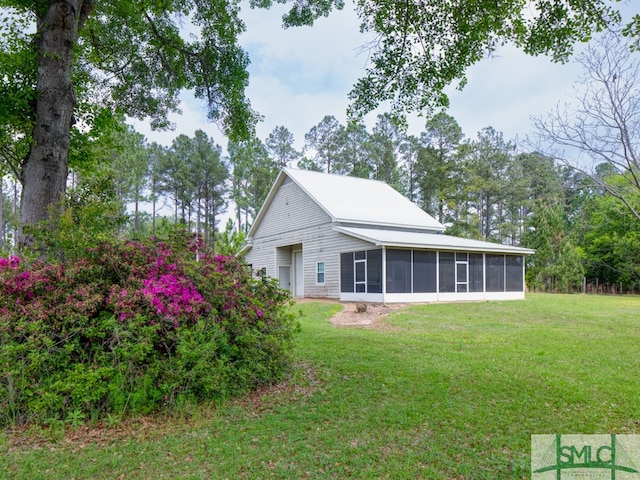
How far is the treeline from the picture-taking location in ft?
103

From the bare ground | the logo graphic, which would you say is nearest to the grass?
the logo graphic

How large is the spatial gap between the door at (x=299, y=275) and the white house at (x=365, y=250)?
5cm

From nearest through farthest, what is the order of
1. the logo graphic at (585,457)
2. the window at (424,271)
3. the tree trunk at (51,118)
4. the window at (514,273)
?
the logo graphic at (585,457)
the tree trunk at (51,118)
the window at (424,271)
the window at (514,273)

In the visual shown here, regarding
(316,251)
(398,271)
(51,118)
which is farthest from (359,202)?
(51,118)

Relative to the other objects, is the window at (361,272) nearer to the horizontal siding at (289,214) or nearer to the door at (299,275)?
the horizontal siding at (289,214)

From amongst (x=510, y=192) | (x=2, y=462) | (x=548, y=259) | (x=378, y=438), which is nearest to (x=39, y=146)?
(x=2, y=462)

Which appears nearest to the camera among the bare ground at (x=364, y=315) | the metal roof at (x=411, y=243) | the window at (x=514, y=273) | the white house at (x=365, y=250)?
the bare ground at (x=364, y=315)

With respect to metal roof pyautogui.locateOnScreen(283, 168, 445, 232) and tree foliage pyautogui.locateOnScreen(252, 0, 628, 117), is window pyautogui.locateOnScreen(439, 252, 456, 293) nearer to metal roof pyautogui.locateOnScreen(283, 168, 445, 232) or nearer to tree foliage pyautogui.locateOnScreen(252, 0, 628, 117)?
metal roof pyautogui.locateOnScreen(283, 168, 445, 232)

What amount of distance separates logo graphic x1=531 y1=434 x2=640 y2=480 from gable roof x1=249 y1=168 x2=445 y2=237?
47.1 ft

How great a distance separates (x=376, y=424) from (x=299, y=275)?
17.2 m

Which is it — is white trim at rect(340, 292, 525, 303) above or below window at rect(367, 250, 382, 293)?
below

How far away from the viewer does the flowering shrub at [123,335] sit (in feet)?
11.2

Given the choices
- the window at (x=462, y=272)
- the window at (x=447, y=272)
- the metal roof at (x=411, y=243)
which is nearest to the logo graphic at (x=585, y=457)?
the metal roof at (x=411, y=243)

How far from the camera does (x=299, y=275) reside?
20609 millimetres
